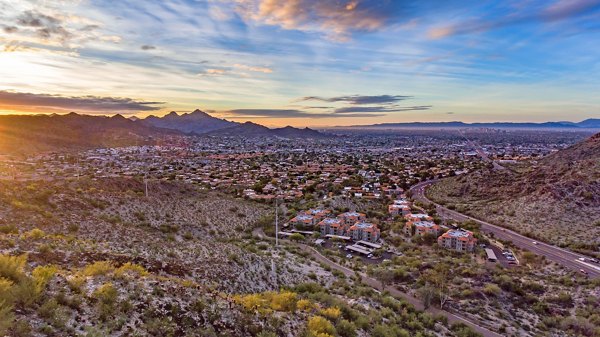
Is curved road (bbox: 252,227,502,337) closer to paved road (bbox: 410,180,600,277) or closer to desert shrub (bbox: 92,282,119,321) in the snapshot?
desert shrub (bbox: 92,282,119,321)

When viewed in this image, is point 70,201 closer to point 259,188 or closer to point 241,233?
point 241,233

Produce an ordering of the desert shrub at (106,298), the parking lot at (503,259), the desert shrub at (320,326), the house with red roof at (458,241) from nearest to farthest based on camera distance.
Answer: the desert shrub at (106,298)
the desert shrub at (320,326)
the parking lot at (503,259)
the house with red roof at (458,241)

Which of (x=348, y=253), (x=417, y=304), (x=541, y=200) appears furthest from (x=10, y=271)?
(x=541, y=200)

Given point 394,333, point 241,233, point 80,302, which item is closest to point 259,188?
point 241,233

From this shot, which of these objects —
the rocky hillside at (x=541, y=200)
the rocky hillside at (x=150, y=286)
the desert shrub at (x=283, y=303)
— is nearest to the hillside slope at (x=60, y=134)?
the rocky hillside at (x=150, y=286)

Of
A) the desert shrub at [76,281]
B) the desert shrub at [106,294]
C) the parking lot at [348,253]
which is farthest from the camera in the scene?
the parking lot at [348,253]

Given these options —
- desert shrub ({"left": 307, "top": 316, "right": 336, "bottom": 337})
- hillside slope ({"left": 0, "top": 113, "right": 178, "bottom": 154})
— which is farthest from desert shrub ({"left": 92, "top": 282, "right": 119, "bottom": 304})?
hillside slope ({"left": 0, "top": 113, "right": 178, "bottom": 154})

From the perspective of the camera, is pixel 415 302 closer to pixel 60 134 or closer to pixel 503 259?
pixel 503 259

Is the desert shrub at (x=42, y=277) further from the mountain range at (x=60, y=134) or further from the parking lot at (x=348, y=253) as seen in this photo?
the mountain range at (x=60, y=134)
